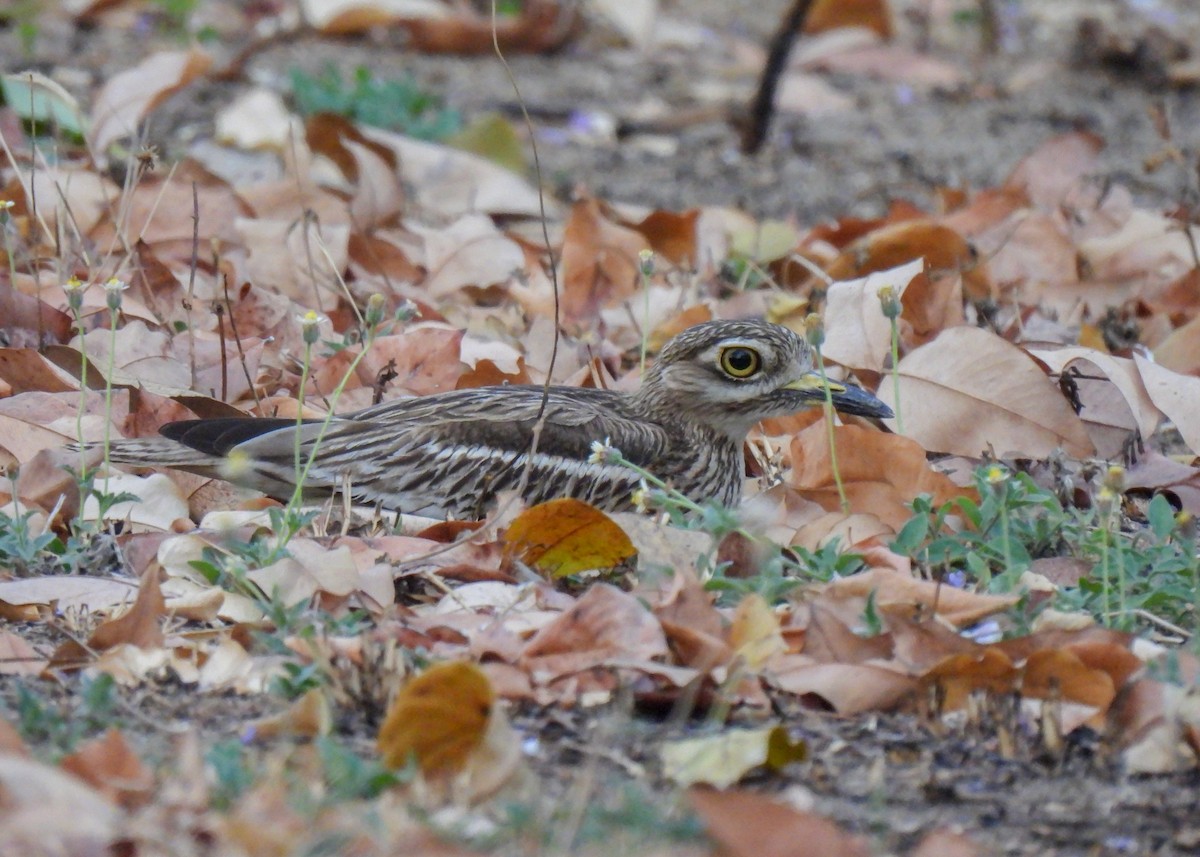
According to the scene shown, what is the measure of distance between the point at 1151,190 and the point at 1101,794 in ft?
17.2

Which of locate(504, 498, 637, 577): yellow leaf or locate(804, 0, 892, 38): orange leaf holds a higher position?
locate(804, 0, 892, 38): orange leaf

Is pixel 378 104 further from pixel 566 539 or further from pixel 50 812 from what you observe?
pixel 50 812

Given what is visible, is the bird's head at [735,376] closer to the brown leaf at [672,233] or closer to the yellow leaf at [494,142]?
the brown leaf at [672,233]

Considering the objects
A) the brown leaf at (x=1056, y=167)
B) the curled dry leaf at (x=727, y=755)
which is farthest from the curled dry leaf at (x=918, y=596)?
the brown leaf at (x=1056, y=167)

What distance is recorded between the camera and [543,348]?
17.1 feet

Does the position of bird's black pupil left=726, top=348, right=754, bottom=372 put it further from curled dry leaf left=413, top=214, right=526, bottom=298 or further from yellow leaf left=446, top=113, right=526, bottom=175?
yellow leaf left=446, top=113, right=526, bottom=175

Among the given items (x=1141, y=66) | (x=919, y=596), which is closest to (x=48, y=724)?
(x=919, y=596)

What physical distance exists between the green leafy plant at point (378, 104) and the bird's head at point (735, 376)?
300 centimetres

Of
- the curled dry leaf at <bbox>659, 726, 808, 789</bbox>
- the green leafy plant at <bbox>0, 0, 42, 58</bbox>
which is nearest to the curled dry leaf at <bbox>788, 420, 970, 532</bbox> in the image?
the curled dry leaf at <bbox>659, 726, 808, 789</bbox>

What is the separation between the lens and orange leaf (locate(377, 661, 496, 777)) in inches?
107

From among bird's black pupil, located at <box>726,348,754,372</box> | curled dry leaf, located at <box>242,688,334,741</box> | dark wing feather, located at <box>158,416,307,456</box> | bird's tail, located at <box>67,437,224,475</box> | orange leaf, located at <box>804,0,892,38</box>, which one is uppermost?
orange leaf, located at <box>804,0,892,38</box>

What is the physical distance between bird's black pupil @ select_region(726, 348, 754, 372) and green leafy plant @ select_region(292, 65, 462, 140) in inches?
122

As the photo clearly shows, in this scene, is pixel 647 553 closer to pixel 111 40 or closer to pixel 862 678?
pixel 862 678

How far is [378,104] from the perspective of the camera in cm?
766
